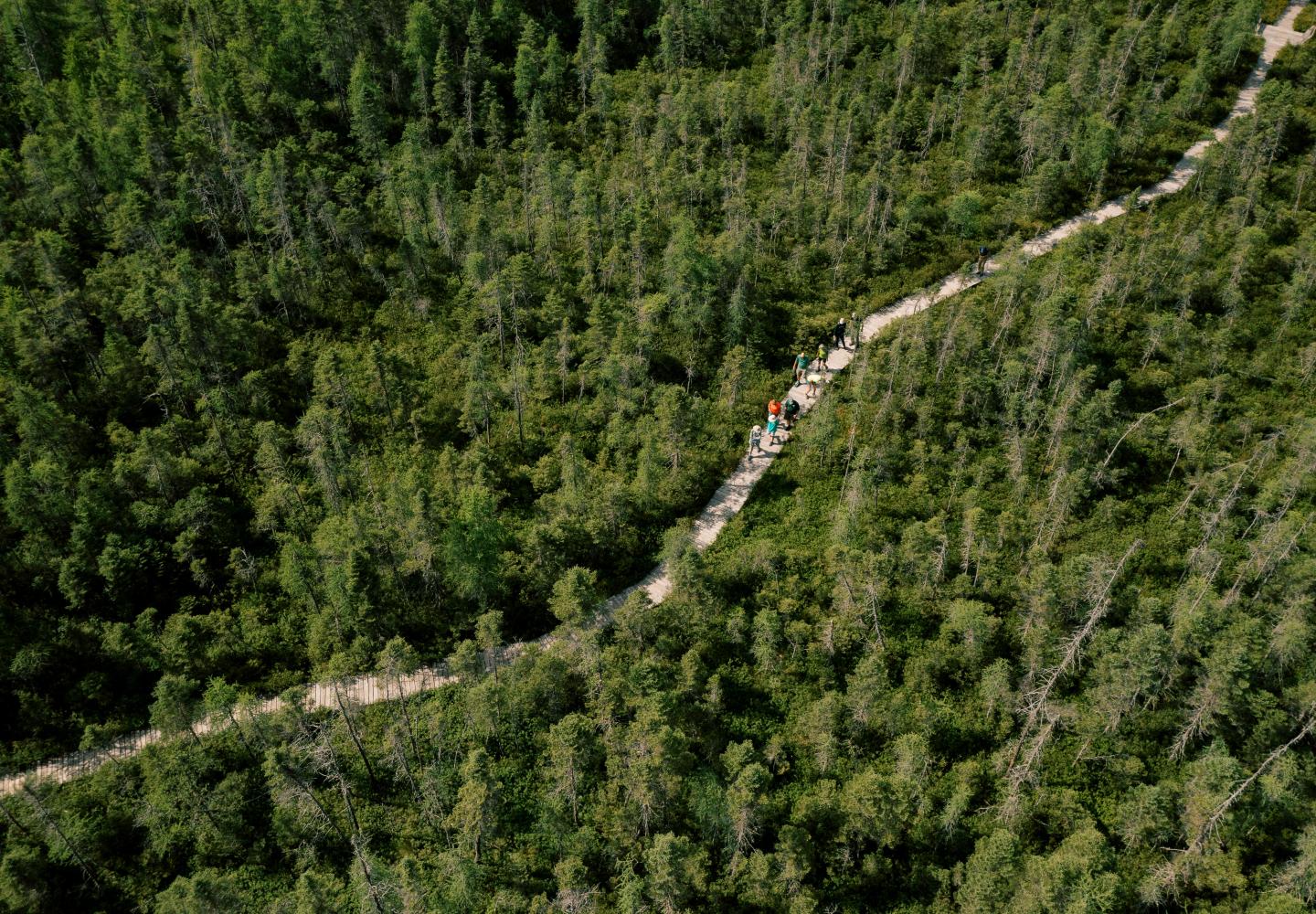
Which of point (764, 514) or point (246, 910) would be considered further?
point (764, 514)

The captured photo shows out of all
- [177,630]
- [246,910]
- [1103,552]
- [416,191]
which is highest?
[416,191]

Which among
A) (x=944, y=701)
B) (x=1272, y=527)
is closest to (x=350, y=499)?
(x=944, y=701)

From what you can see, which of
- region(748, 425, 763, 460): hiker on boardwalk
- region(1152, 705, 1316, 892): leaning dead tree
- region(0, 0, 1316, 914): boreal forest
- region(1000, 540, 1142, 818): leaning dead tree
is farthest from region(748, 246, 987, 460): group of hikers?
region(1152, 705, 1316, 892): leaning dead tree

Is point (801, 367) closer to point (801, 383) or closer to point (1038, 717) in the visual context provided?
point (801, 383)

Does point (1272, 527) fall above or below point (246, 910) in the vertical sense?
above

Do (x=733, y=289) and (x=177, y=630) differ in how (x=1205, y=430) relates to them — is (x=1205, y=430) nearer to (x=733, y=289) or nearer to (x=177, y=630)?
(x=733, y=289)

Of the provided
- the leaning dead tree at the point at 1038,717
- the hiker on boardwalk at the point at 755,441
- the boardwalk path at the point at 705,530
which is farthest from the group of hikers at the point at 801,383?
the leaning dead tree at the point at 1038,717
